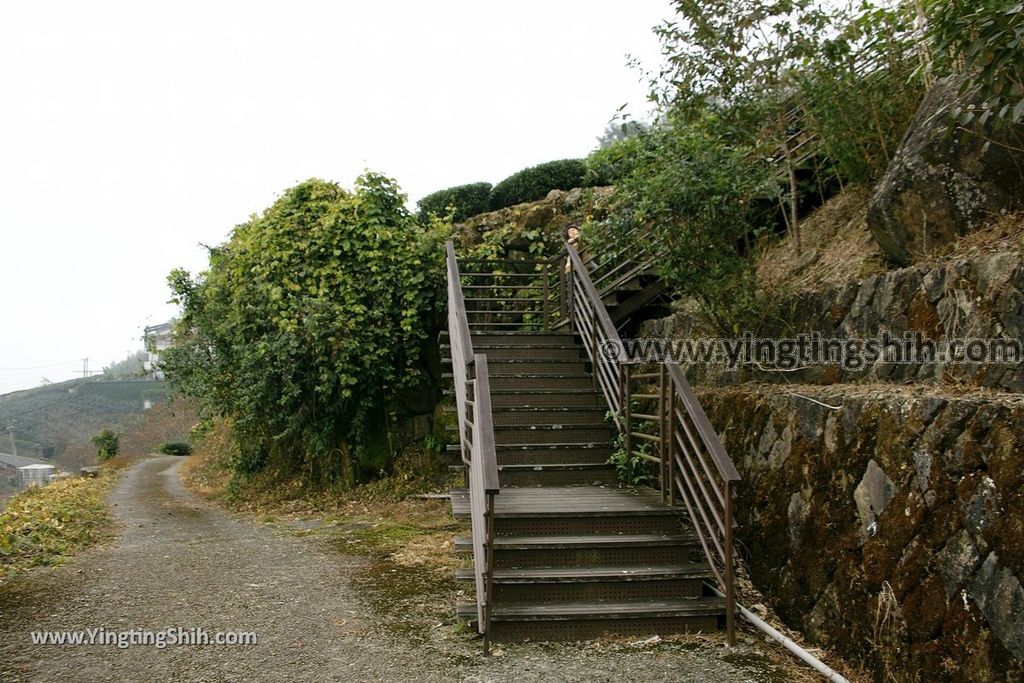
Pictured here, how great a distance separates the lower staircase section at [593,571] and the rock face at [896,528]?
59cm

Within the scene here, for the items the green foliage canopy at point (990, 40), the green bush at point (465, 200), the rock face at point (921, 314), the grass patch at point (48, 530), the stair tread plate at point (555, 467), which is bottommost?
the grass patch at point (48, 530)

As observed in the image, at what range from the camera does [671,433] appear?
5125 millimetres

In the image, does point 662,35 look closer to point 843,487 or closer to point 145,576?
point 843,487

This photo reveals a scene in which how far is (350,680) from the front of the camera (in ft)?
12.6

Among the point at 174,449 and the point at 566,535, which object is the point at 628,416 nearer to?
the point at 566,535

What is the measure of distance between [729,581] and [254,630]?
2916 millimetres

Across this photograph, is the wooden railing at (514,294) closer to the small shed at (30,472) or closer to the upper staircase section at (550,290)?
the upper staircase section at (550,290)

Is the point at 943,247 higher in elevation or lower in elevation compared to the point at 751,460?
higher

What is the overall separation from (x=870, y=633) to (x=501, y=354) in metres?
4.68

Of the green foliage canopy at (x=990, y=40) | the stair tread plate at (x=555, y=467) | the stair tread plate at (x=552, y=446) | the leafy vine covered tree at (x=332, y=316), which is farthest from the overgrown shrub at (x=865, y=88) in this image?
the leafy vine covered tree at (x=332, y=316)

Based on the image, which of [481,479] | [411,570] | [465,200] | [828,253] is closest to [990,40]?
[828,253]

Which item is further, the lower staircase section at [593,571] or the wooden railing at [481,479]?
the lower staircase section at [593,571]

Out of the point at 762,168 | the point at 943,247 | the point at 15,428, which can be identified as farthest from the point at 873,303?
the point at 15,428

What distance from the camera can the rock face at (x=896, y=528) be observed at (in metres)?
3.07
